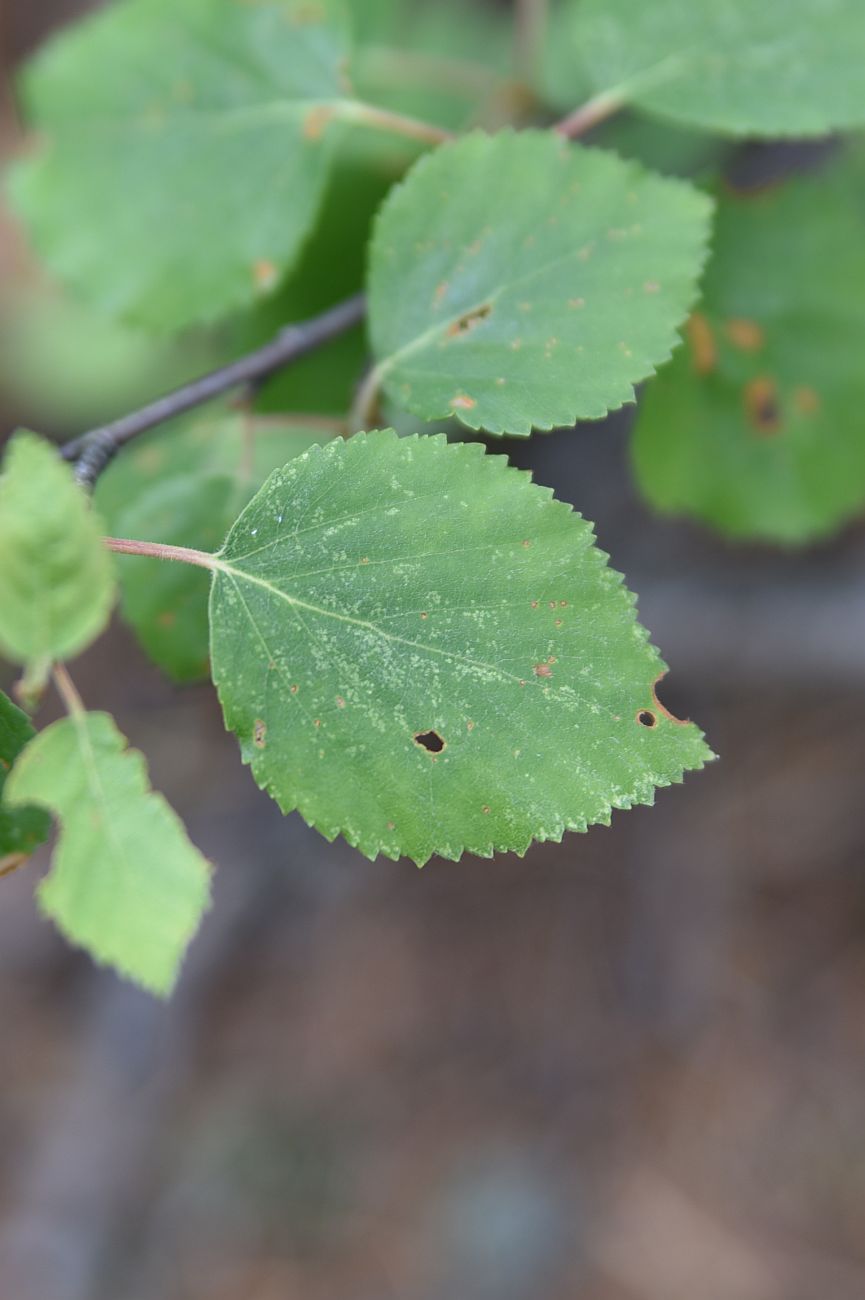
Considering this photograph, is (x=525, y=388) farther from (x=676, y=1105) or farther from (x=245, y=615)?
(x=676, y=1105)

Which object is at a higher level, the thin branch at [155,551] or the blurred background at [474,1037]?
the thin branch at [155,551]

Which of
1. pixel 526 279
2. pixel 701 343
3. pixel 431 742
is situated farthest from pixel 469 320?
pixel 701 343

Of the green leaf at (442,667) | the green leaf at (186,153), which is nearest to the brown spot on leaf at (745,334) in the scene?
the green leaf at (186,153)

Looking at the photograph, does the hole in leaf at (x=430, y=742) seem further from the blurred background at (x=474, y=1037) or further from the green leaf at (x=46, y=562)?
the blurred background at (x=474, y=1037)

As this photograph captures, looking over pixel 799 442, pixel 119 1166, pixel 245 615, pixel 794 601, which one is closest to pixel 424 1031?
pixel 119 1166

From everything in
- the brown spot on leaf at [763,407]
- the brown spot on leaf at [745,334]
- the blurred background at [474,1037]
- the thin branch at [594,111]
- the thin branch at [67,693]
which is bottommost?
the blurred background at [474,1037]

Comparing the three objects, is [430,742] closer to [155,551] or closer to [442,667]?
[442,667]
